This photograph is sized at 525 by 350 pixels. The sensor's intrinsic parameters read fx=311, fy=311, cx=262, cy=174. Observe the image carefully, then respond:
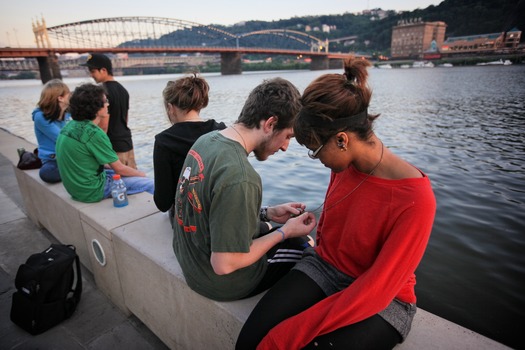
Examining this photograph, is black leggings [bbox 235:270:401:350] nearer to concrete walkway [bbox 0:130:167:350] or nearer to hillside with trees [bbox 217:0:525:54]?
concrete walkway [bbox 0:130:167:350]

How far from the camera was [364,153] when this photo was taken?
1.41 m

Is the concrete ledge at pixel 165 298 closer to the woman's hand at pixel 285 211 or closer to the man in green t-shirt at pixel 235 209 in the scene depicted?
the man in green t-shirt at pixel 235 209

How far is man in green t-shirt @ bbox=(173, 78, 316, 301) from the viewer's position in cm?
130

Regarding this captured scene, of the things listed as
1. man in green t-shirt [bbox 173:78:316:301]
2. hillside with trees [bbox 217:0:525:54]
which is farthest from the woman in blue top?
hillside with trees [bbox 217:0:525:54]

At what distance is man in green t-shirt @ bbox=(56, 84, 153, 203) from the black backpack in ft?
2.20

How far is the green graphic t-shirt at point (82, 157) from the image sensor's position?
2949 millimetres

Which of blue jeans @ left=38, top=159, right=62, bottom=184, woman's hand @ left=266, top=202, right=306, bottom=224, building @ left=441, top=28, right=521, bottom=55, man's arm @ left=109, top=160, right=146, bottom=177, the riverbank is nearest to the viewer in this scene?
the riverbank

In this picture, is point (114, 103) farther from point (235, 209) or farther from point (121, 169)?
point (235, 209)

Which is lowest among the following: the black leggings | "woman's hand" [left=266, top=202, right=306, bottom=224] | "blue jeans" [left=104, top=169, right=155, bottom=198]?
"blue jeans" [left=104, top=169, right=155, bottom=198]

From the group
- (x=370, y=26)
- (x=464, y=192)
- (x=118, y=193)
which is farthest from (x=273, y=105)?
(x=370, y=26)

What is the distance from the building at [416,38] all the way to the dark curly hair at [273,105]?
10437 centimetres

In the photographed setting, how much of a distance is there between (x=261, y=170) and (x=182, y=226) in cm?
727

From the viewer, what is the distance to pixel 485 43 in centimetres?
7731

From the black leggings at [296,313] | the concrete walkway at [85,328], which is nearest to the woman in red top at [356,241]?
the black leggings at [296,313]
